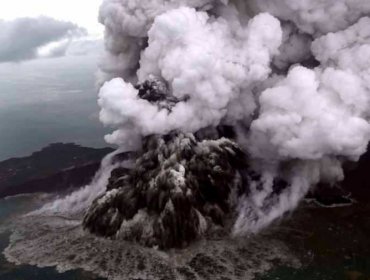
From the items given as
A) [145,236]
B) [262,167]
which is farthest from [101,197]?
[262,167]

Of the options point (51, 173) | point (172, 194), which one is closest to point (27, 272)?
point (172, 194)

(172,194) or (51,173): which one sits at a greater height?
(51,173)

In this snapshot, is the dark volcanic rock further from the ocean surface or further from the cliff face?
the cliff face

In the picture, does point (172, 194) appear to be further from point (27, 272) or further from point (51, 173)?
point (51, 173)

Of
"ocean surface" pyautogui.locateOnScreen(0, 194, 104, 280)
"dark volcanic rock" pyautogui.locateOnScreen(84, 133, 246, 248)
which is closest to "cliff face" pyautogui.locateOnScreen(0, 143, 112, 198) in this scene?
"ocean surface" pyautogui.locateOnScreen(0, 194, 104, 280)

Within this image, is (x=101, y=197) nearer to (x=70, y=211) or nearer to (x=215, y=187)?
(x=70, y=211)

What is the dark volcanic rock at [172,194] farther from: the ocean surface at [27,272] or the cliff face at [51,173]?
the cliff face at [51,173]
